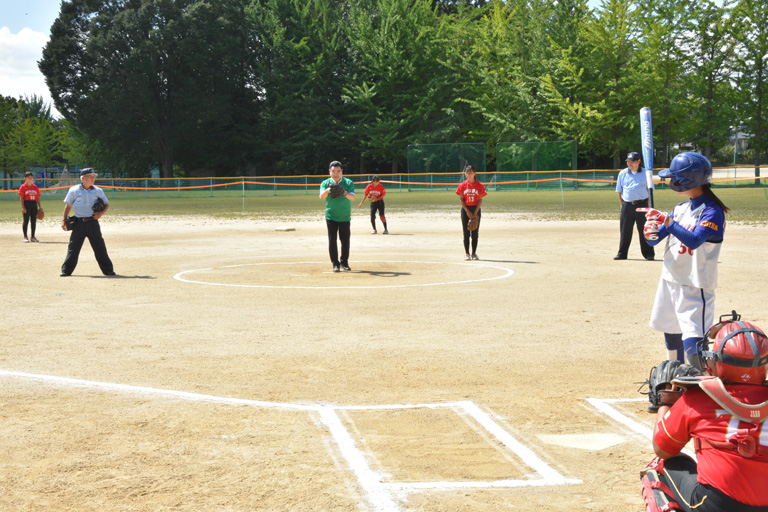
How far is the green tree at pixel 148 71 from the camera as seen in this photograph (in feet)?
216

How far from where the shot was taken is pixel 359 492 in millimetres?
4492

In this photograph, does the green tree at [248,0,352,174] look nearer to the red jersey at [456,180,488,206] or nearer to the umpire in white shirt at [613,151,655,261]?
the red jersey at [456,180,488,206]

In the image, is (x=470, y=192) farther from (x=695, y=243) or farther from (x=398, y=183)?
(x=398, y=183)

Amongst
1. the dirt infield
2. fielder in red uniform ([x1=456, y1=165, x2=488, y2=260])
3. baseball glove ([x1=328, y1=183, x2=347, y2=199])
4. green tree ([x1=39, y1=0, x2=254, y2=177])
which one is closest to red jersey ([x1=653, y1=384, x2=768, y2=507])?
the dirt infield

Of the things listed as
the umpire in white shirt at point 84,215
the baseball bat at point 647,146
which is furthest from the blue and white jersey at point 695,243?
the umpire in white shirt at point 84,215

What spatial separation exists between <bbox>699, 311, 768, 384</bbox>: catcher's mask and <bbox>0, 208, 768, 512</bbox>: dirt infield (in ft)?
4.11

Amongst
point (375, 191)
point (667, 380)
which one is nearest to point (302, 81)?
point (375, 191)

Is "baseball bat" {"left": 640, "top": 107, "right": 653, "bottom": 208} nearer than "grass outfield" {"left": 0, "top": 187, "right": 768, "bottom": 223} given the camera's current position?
Yes

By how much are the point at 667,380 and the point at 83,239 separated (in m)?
13.1

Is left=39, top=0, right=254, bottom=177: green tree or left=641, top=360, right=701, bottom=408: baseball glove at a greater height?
left=39, top=0, right=254, bottom=177: green tree

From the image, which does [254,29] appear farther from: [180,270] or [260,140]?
[180,270]

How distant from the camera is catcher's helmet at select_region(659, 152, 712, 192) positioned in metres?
5.64

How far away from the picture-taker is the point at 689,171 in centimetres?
564

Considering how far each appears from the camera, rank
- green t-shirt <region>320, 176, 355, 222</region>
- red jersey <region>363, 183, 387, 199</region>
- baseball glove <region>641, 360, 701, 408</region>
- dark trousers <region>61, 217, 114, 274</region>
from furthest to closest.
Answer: red jersey <region>363, 183, 387, 199</region>
green t-shirt <region>320, 176, 355, 222</region>
dark trousers <region>61, 217, 114, 274</region>
baseball glove <region>641, 360, 701, 408</region>
